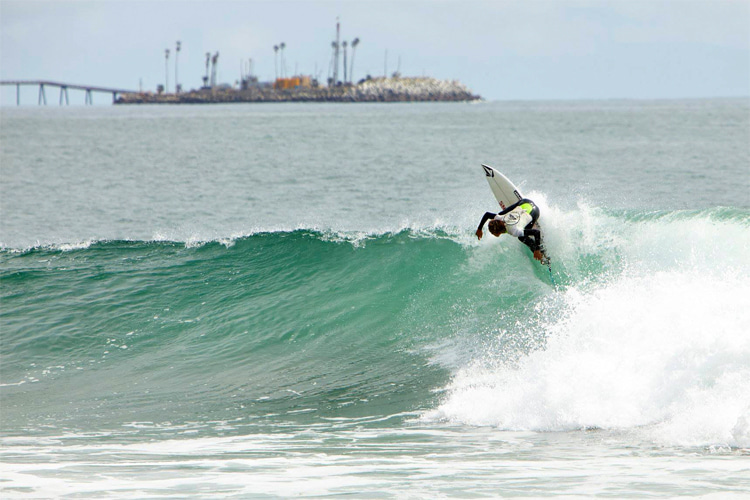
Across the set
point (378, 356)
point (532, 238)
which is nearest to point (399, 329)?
point (378, 356)

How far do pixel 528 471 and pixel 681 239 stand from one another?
7.41 m

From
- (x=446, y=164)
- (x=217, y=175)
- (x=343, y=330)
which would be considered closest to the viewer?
(x=343, y=330)

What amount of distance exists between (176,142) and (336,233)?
4744 cm

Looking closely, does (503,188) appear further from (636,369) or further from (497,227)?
(636,369)

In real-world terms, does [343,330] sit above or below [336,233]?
below

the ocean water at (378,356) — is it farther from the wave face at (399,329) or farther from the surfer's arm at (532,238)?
the surfer's arm at (532,238)

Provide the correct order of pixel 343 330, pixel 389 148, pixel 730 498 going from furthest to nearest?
pixel 389 148 < pixel 343 330 < pixel 730 498

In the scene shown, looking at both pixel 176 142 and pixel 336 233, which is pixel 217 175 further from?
pixel 176 142

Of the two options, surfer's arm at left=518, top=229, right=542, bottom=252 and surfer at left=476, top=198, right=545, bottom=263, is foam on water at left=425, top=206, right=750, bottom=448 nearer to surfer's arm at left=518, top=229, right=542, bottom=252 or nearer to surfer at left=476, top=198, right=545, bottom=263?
surfer's arm at left=518, top=229, right=542, bottom=252

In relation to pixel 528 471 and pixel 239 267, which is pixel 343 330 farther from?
pixel 528 471

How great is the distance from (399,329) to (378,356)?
1.07 metres

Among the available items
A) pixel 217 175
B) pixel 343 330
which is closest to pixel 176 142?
pixel 217 175

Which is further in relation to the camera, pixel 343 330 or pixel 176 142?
pixel 176 142

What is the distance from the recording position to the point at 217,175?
37188mm
